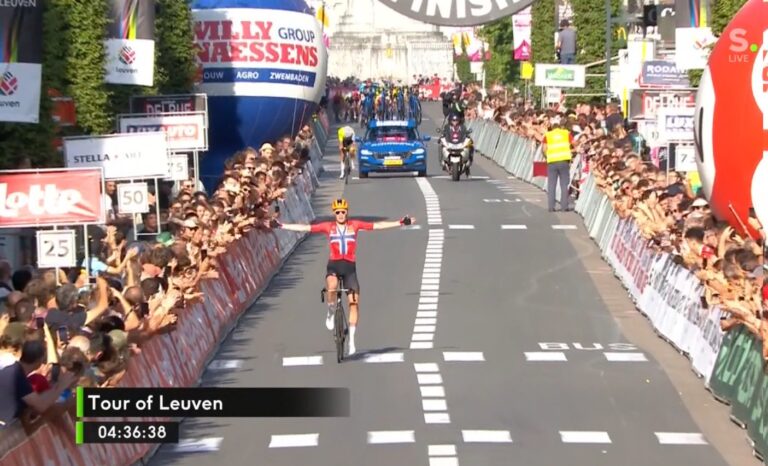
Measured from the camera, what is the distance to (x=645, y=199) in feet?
90.7

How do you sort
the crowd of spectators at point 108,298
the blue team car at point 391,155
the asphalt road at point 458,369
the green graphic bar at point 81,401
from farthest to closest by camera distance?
1. the blue team car at point 391,155
2. the asphalt road at point 458,369
3. the crowd of spectators at point 108,298
4. the green graphic bar at point 81,401

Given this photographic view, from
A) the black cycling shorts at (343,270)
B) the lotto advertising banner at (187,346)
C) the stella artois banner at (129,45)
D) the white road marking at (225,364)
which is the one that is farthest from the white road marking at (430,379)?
the stella artois banner at (129,45)

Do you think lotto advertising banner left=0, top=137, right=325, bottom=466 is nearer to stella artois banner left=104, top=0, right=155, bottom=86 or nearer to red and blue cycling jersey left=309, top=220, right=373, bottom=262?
red and blue cycling jersey left=309, top=220, right=373, bottom=262

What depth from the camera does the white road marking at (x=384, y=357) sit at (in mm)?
22234

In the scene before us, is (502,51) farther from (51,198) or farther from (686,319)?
(51,198)

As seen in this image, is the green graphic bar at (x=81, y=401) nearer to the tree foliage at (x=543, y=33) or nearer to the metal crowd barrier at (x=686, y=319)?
the metal crowd barrier at (x=686, y=319)

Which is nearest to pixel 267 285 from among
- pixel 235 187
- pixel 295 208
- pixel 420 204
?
pixel 235 187

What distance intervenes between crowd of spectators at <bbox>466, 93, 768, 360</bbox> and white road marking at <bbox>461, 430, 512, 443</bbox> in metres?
2.23

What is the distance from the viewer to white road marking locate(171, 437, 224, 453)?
16969 millimetres

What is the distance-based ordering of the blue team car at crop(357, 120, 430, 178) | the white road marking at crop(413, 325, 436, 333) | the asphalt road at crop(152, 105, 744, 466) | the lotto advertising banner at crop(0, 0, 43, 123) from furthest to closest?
the blue team car at crop(357, 120, 430, 178) < the lotto advertising banner at crop(0, 0, 43, 123) < the white road marking at crop(413, 325, 436, 333) < the asphalt road at crop(152, 105, 744, 466)

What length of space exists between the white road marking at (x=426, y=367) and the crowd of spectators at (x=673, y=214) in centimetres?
307

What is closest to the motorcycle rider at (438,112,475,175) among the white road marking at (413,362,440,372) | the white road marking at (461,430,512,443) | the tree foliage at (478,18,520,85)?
the tree foliage at (478,18,520,85)

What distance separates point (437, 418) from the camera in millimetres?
18359

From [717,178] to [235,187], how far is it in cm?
1072
